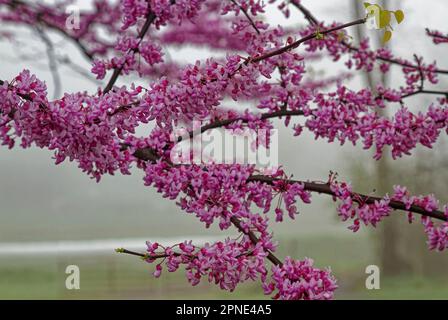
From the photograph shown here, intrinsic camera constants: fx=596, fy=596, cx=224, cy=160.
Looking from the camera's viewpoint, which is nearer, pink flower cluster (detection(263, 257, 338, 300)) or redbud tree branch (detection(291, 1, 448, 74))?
pink flower cluster (detection(263, 257, 338, 300))

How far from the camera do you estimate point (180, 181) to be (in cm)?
241

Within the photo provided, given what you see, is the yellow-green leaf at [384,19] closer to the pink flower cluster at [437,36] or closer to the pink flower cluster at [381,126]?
the pink flower cluster at [381,126]

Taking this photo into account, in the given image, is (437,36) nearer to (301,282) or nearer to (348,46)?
(348,46)

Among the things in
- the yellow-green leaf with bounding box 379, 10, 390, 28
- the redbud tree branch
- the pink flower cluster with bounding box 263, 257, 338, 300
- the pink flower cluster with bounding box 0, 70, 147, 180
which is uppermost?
the redbud tree branch

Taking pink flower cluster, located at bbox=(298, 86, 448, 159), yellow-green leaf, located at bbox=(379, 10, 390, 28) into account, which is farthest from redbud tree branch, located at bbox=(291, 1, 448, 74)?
yellow-green leaf, located at bbox=(379, 10, 390, 28)

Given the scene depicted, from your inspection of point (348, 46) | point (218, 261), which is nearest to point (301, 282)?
point (218, 261)

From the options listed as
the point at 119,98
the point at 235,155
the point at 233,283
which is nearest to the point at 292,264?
the point at 233,283

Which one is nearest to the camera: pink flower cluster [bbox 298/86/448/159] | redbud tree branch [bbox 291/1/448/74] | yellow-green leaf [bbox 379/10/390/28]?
yellow-green leaf [bbox 379/10/390/28]

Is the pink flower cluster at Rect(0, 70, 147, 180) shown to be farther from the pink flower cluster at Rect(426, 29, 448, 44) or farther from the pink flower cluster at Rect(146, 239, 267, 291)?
the pink flower cluster at Rect(426, 29, 448, 44)

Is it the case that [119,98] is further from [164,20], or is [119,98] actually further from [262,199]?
[164,20]

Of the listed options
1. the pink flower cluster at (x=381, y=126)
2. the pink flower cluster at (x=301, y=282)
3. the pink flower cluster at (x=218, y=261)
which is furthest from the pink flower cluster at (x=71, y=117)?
the pink flower cluster at (x=381, y=126)

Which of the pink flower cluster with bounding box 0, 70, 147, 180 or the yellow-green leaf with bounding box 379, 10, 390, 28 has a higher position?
the yellow-green leaf with bounding box 379, 10, 390, 28

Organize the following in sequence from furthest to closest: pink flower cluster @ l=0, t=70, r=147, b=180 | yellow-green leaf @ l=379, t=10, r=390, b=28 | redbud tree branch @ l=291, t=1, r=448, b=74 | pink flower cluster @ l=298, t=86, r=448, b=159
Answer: redbud tree branch @ l=291, t=1, r=448, b=74 < pink flower cluster @ l=298, t=86, r=448, b=159 < pink flower cluster @ l=0, t=70, r=147, b=180 < yellow-green leaf @ l=379, t=10, r=390, b=28
